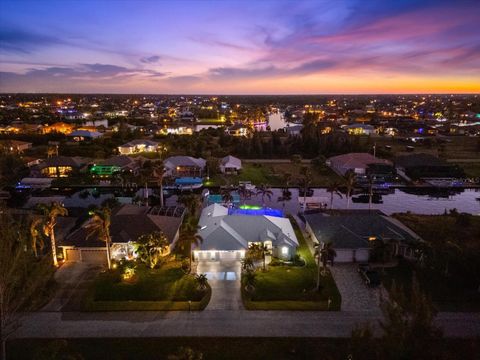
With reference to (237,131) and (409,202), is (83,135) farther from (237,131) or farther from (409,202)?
(409,202)

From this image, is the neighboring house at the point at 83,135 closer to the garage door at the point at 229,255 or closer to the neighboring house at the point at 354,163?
the neighboring house at the point at 354,163

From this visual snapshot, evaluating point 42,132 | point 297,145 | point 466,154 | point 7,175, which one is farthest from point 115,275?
point 42,132

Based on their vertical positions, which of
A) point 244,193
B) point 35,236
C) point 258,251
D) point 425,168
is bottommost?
point 258,251

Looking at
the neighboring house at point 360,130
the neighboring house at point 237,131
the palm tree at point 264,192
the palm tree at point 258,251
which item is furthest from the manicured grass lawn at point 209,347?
the neighboring house at point 360,130

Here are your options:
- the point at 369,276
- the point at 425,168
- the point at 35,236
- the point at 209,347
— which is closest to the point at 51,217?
the point at 35,236

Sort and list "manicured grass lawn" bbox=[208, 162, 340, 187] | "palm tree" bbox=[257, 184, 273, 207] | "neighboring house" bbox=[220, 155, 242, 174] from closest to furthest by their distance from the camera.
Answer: "palm tree" bbox=[257, 184, 273, 207], "manicured grass lawn" bbox=[208, 162, 340, 187], "neighboring house" bbox=[220, 155, 242, 174]

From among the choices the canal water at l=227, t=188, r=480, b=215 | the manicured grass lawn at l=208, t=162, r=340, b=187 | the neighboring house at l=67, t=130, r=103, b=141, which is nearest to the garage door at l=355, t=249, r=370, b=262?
the canal water at l=227, t=188, r=480, b=215

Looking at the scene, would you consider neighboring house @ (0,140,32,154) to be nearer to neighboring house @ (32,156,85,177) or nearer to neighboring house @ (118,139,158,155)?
neighboring house @ (32,156,85,177)
